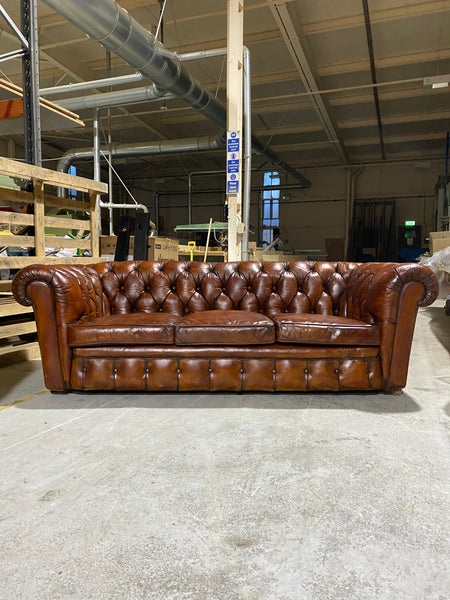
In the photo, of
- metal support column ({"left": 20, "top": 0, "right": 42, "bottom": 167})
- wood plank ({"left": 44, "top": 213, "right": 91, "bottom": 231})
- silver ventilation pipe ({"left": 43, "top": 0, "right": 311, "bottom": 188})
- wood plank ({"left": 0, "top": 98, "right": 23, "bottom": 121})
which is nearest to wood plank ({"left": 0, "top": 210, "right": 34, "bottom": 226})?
wood plank ({"left": 44, "top": 213, "right": 91, "bottom": 231})

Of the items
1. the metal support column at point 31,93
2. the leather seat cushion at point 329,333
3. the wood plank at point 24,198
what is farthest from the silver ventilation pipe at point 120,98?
the leather seat cushion at point 329,333

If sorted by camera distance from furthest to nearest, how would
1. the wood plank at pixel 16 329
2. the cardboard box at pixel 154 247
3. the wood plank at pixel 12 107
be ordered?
the cardboard box at pixel 154 247 < the wood plank at pixel 12 107 < the wood plank at pixel 16 329

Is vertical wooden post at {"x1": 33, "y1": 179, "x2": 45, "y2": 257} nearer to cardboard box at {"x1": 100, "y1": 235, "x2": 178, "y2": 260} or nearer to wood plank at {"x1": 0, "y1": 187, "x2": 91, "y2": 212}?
wood plank at {"x1": 0, "y1": 187, "x2": 91, "y2": 212}

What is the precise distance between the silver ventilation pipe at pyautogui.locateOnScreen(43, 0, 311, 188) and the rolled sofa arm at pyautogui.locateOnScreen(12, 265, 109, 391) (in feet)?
8.65

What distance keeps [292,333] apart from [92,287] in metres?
1.34

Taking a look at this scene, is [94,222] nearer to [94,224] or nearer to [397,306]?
[94,224]

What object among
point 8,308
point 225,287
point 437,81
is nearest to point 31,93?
point 8,308

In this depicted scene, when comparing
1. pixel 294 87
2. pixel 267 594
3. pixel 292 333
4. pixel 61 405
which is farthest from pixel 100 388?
pixel 294 87

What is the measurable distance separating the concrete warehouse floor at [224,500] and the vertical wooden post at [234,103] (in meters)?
2.55

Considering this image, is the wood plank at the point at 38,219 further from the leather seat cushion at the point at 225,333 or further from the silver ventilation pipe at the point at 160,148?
the silver ventilation pipe at the point at 160,148

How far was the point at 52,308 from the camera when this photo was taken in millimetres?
2195

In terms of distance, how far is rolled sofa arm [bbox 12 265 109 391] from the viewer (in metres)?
2.19

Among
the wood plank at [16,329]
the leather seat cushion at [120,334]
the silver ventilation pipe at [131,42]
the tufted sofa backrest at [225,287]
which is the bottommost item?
the wood plank at [16,329]

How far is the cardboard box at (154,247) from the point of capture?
5.09 meters
